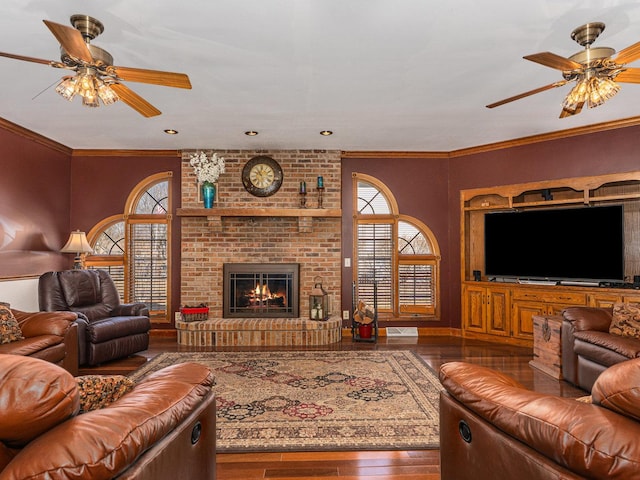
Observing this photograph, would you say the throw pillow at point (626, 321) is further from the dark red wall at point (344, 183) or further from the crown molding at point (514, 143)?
the crown molding at point (514, 143)

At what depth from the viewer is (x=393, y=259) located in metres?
5.92

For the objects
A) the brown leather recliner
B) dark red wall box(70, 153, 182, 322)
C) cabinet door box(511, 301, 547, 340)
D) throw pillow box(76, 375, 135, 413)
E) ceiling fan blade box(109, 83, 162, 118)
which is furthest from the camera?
dark red wall box(70, 153, 182, 322)

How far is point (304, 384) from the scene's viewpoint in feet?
12.0

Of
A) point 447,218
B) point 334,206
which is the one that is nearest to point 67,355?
point 334,206

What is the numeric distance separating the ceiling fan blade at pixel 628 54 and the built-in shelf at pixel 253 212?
3.56 metres

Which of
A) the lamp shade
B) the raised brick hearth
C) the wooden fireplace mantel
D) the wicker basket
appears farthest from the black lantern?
the lamp shade

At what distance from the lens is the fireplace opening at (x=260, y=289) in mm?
5676

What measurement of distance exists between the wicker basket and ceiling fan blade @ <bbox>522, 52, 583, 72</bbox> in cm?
456

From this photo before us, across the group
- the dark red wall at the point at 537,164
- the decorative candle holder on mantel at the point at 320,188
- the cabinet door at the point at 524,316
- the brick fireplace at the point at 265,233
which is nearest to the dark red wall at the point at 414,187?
the dark red wall at the point at 537,164

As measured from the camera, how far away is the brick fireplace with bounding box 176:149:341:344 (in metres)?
5.71

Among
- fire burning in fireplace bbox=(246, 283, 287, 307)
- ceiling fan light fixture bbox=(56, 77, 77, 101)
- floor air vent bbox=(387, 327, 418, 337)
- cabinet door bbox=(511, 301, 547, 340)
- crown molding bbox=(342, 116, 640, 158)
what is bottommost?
floor air vent bbox=(387, 327, 418, 337)

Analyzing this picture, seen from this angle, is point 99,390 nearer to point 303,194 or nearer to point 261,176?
point 303,194

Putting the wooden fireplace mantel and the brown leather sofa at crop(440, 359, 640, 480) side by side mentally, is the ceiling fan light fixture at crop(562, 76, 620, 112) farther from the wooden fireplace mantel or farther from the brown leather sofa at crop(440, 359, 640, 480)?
the wooden fireplace mantel

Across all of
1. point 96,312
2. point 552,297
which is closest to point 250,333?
point 96,312
